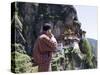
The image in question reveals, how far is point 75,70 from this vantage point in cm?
232

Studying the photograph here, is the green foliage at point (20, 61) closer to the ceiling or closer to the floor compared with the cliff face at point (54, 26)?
closer to the floor

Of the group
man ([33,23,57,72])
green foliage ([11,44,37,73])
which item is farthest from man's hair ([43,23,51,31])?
green foliage ([11,44,37,73])

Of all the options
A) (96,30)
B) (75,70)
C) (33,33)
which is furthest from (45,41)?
(96,30)

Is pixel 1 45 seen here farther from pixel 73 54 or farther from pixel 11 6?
pixel 73 54

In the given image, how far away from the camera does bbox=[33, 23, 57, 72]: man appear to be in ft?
7.06

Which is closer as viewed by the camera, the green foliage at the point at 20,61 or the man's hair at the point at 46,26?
the green foliage at the point at 20,61

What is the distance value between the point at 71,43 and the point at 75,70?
27cm

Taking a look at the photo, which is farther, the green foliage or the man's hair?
the man's hair

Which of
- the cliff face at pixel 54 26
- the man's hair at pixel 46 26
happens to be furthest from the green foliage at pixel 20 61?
the man's hair at pixel 46 26

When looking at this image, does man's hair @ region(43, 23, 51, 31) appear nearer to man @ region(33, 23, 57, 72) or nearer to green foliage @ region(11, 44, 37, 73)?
man @ region(33, 23, 57, 72)

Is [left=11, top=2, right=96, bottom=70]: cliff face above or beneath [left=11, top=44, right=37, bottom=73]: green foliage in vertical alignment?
above

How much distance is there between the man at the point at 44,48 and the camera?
2152mm

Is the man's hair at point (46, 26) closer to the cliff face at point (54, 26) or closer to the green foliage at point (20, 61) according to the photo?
the cliff face at point (54, 26)

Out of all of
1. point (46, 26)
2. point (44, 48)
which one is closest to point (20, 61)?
point (44, 48)
